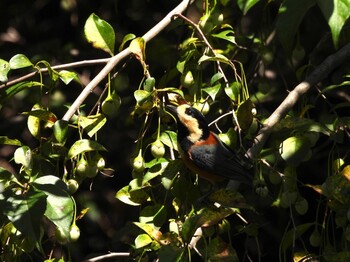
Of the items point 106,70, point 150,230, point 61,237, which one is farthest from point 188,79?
point 61,237

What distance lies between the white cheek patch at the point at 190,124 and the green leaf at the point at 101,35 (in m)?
0.27

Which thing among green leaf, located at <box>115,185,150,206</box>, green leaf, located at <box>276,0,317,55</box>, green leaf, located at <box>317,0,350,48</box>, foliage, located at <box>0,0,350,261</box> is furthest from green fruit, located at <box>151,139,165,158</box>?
green leaf, located at <box>317,0,350,48</box>

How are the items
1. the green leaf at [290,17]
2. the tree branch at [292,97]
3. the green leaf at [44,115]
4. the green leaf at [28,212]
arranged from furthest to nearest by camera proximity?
the tree branch at [292,97], the green leaf at [44,115], the green leaf at [290,17], the green leaf at [28,212]

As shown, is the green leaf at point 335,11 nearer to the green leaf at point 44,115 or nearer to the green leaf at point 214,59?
the green leaf at point 214,59

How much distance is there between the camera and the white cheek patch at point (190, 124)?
259 centimetres

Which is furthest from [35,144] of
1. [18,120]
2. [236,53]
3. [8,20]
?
[236,53]

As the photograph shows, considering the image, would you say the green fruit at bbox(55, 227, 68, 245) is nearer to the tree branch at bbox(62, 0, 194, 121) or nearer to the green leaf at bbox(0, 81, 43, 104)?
the tree branch at bbox(62, 0, 194, 121)

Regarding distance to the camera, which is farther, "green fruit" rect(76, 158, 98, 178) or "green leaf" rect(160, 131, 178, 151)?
"green leaf" rect(160, 131, 178, 151)

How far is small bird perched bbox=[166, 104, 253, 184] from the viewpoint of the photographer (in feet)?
8.47

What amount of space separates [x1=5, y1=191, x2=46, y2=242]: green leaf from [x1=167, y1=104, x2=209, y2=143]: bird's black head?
629 mm

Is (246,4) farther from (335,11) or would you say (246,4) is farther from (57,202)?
(57,202)

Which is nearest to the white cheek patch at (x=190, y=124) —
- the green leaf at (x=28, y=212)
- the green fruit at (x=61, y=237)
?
the green fruit at (x=61, y=237)

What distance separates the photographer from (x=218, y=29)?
2760 mm

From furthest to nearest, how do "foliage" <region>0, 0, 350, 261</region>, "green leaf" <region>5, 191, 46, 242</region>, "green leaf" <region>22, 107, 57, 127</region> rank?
1. "green leaf" <region>22, 107, 57, 127</region>
2. "foliage" <region>0, 0, 350, 261</region>
3. "green leaf" <region>5, 191, 46, 242</region>
